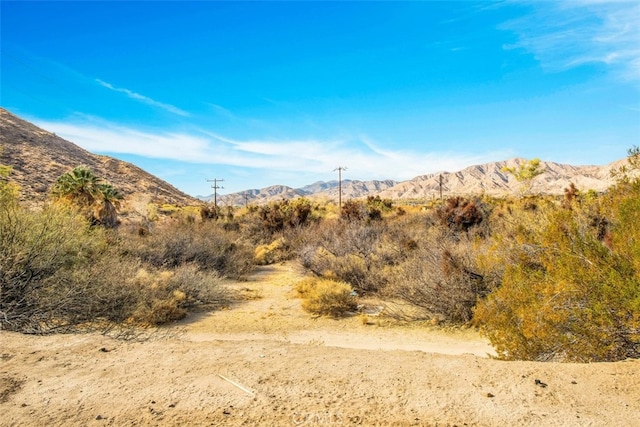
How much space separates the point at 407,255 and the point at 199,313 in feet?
24.8

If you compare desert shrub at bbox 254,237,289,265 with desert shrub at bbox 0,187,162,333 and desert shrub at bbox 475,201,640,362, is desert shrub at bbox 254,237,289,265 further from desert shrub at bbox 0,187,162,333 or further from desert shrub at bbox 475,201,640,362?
desert shrub at bbox 475,201,640,362

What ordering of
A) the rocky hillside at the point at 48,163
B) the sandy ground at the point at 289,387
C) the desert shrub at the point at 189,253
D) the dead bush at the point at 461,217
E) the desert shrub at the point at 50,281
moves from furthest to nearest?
the rocky hillside at the point at 48,163
the dead bush at the point at 461,217
the desert shrub at the point at 189,253
the desert shrub at the point at 50,281
the sandy ground at the point at 289,387

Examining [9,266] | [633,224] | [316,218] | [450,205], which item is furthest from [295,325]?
[316,218]

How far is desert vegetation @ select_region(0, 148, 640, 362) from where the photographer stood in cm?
524

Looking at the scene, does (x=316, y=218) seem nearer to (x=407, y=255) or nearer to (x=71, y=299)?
(x=407, y=255)

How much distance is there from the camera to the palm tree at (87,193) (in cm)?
2304

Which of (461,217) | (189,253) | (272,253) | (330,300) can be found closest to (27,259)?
(330,300)

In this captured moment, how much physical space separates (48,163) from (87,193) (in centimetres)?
4316

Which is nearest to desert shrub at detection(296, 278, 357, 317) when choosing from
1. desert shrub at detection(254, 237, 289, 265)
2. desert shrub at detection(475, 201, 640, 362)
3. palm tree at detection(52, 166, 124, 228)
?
desert shrub at detection(475, 201, 640, 362)

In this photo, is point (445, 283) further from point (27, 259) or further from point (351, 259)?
point (27, 259)

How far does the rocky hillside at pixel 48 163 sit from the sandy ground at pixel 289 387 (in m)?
43.8

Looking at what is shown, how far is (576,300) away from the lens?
5359mm

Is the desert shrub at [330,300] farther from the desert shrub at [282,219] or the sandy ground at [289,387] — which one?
the desert shrub at [282,219]

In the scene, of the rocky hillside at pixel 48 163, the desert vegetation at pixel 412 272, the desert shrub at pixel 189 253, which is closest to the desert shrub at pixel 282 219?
the desert vegetation at pixel 412 272
